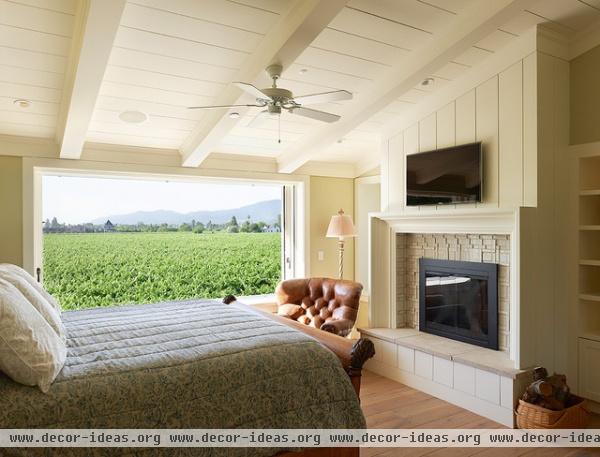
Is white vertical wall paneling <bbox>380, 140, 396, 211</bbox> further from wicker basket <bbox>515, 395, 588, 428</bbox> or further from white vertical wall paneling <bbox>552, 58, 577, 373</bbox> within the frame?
wicker basket <bbox>515, 395, 588, 428</bbox>

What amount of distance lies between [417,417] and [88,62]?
11.0 feet

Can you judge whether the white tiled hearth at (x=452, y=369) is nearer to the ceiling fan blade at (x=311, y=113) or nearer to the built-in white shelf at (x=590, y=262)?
the built-in white shelf at (x=590, y=262)

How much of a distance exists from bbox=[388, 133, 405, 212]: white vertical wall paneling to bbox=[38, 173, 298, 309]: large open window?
1.53m

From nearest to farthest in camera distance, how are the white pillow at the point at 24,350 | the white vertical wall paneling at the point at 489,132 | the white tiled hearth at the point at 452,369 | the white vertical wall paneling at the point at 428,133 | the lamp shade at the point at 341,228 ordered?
the white pillow at the point at 24,350 → the white tiled hearth at the point at 452,369 → the white vertical wall paneling at the point at 489,132 → the white vertical wall paneling at the point at 428,133 → the lamp shade at the point at 341,228

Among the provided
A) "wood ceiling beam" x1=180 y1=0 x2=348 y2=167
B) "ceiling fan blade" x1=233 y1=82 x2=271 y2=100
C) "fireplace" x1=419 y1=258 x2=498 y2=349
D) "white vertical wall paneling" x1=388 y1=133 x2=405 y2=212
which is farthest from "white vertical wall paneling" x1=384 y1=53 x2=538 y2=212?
"ceiling fan blade" x1=233 y1=82 x2=271 y2=100

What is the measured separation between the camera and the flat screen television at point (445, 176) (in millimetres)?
3738

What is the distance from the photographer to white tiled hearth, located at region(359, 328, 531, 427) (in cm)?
324

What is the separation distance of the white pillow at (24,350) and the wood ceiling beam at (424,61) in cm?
298

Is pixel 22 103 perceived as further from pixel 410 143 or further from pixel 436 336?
pixel 436 336

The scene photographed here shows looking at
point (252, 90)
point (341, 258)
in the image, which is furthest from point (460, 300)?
point (252, 90)

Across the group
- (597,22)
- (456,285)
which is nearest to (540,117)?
(597,22)

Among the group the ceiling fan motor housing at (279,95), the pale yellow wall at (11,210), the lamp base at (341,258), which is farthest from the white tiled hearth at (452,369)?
the pale yellow wall at (11,210)

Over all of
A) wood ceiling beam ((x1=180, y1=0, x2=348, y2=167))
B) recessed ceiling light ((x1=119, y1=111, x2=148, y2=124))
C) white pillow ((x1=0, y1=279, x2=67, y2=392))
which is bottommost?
white pillow ((x1=0, y1=279, x2=67, y2=392))

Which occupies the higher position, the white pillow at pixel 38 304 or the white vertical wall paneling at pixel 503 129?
the white vertical wall paneling at pixel 503 129
